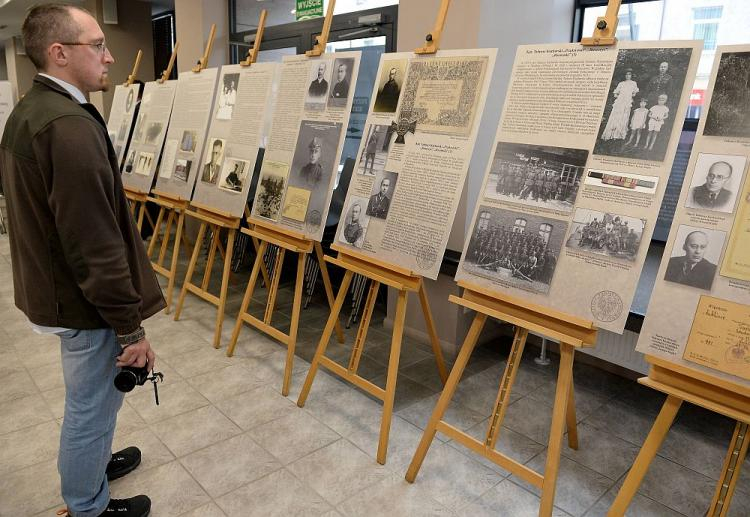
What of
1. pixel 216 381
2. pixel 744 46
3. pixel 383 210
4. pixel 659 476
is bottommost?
pixel 216 381

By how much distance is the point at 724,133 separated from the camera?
1557mm

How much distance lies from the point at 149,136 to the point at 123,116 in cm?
88

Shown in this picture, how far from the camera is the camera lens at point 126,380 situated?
65.4 inches

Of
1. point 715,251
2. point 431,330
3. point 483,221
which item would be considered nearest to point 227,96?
point 431,330

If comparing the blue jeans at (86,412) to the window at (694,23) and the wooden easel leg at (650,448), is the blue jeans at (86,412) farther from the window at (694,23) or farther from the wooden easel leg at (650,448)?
the window at (694,23)

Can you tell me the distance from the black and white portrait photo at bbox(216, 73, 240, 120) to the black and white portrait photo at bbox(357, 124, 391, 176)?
1376 mm

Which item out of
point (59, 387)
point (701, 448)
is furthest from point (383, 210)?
point (59, 387)

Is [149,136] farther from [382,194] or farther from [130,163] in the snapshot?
[382,194]

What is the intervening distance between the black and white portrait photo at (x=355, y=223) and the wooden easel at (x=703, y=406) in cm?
130

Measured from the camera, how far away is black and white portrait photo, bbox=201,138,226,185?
11.8 ft

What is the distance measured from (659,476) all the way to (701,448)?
0.36 metres

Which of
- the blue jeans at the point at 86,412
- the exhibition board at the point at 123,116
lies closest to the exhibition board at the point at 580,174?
the blue jeans at the point at 86,412

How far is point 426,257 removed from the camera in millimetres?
2266

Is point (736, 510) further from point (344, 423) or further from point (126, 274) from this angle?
point (126, 274)
